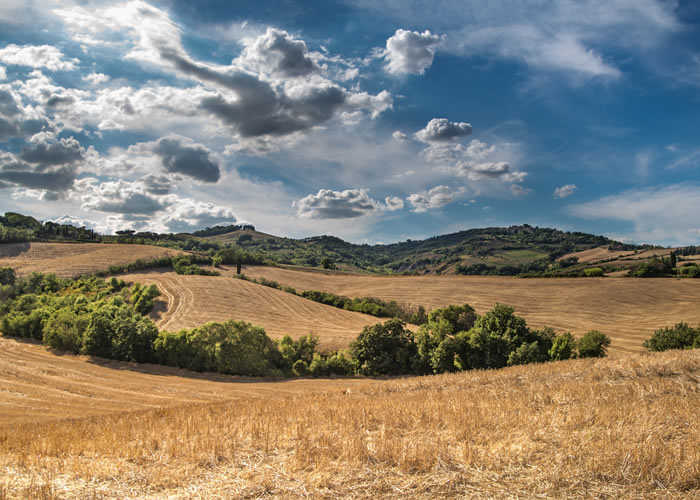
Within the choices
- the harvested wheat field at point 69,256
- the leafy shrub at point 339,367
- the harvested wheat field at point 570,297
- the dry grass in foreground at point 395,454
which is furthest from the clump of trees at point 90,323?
the dry grass in foreground at point 395,454

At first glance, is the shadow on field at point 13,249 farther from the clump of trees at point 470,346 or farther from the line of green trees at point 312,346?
the clump of trees at point 470,346

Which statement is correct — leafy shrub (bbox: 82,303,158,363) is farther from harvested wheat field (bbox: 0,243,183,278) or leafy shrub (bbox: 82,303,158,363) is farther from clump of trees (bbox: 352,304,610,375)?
harvested wheat field (bbox: 0,243,183,278)

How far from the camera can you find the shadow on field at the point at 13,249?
414 feet

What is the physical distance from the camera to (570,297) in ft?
A: 279

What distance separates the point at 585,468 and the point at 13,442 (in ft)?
47.8

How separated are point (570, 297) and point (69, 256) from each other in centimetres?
14573

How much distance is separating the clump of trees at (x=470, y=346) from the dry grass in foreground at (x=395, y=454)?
34422 mm

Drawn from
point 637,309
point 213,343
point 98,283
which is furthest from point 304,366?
point 98,283

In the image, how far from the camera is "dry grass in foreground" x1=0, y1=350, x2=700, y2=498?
616 cm

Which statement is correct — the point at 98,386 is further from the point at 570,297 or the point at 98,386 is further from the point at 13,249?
the point at 13,249

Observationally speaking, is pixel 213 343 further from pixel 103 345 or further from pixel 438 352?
pixel 438 352

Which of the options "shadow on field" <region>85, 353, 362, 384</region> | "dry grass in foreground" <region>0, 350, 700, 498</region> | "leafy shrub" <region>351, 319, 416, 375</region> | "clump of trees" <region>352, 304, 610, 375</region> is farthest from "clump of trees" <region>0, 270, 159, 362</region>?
"dry grass in foreground" <region>0, 350, 700, 498</region>

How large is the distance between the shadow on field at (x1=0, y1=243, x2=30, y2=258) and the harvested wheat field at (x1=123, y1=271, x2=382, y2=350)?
58172mm

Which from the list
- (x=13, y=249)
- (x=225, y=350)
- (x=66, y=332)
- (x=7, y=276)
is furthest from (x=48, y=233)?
(x=225, y=350)
